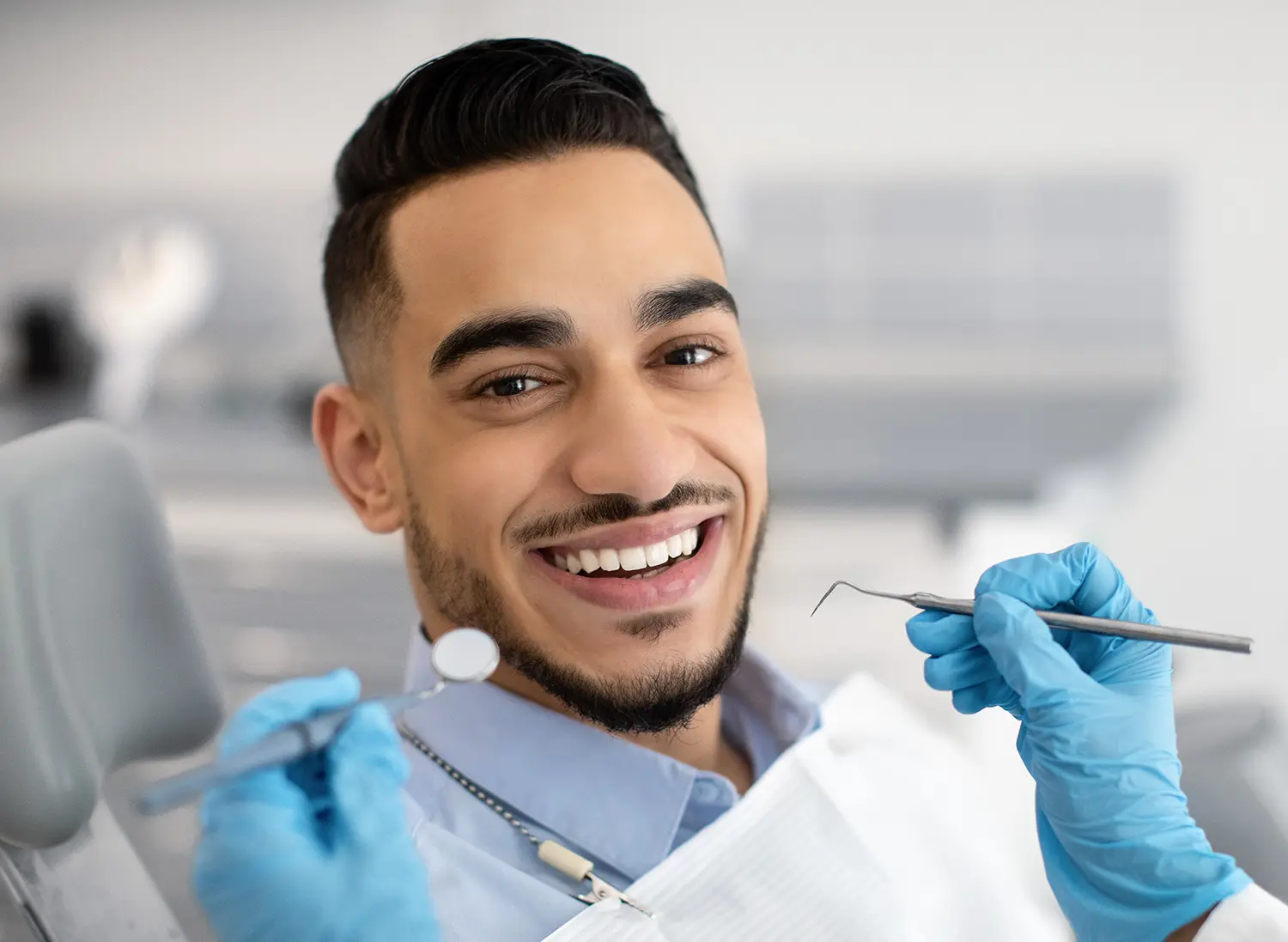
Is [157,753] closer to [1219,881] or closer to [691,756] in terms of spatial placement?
[691,756]

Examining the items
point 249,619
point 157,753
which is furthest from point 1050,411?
point 157,753

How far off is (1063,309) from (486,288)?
2.91 m

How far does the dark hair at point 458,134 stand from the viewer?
1083 millimetres

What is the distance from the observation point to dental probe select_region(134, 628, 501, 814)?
59 centimetres

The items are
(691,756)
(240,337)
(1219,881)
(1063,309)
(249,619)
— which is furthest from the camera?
(240,337)

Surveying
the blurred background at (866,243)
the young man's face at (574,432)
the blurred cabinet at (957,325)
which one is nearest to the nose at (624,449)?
the young man's face at (574,432)

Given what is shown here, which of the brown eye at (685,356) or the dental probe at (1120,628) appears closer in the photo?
the dental probe at (1120,628)

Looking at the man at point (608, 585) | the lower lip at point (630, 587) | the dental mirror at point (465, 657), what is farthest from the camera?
the lower lip at point (630, 587)

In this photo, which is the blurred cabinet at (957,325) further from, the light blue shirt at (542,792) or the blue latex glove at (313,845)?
the blue latex glove at (313,845)

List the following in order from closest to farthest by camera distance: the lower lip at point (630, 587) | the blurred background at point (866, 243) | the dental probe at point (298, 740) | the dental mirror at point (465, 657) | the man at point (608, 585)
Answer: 1. the dental probe at point (298, 740)
2. the dental mirror at point (465, 657)
3. the man at point (608, 585)
4. the lower lip at point (630, 587)
5. the blurred background at point (866, 243)

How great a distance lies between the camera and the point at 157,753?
3.35ft

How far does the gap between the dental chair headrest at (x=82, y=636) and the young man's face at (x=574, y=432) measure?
0.85 ft

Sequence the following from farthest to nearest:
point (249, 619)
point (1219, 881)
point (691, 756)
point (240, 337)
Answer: point (240, 337) → point (249, 619) → point (691, 756) → point (1219, 881)

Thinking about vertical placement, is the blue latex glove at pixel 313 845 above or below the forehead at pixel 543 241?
→ below
